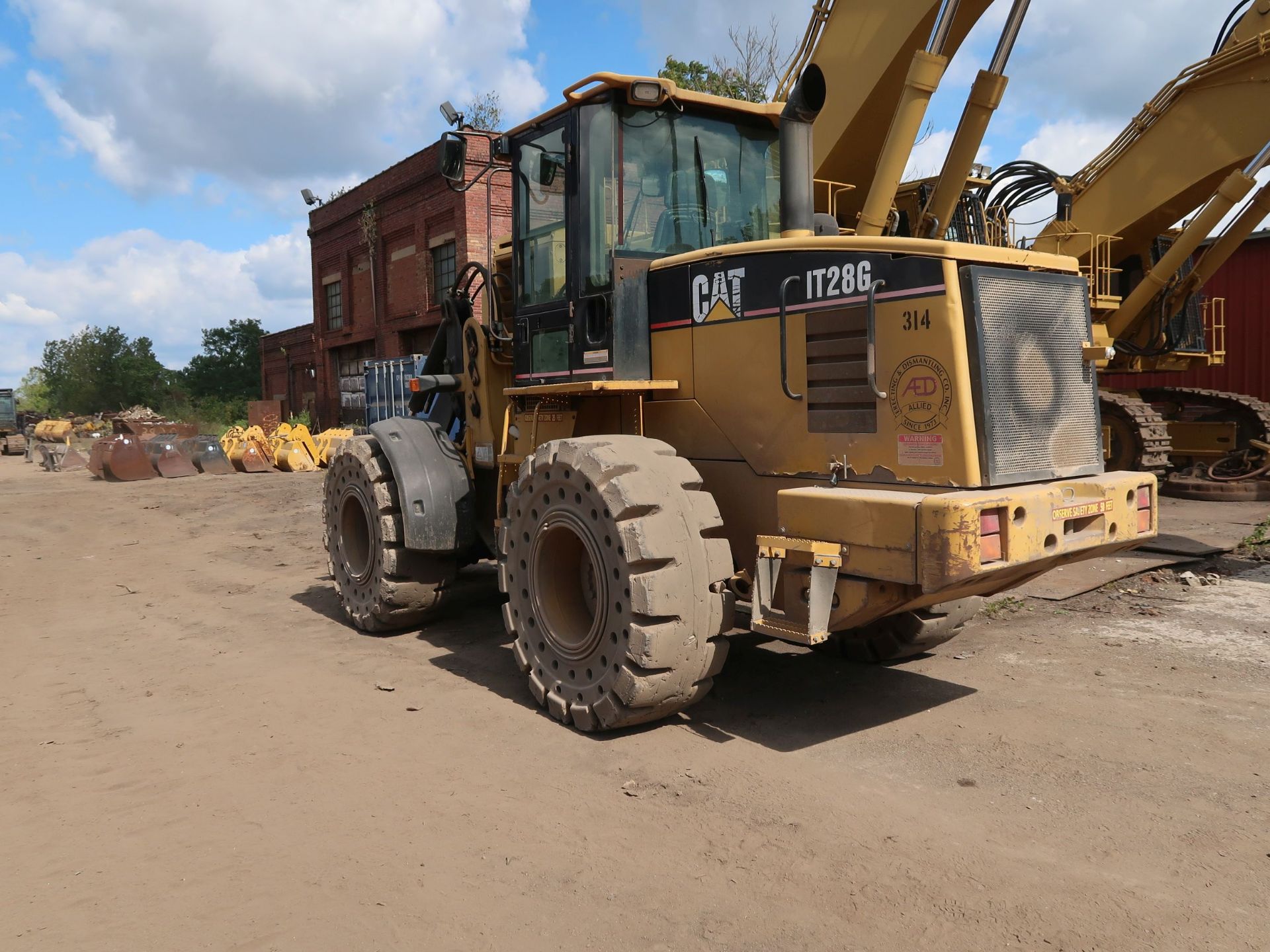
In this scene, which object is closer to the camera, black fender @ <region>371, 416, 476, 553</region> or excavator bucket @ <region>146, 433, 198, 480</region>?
black fender @ <region>371, 416, 476, 553</region>

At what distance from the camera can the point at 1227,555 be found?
8.88 meters

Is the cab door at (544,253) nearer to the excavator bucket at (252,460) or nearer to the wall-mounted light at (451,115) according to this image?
the wall-mounted light at (451,115)

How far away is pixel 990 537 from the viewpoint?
155 inches

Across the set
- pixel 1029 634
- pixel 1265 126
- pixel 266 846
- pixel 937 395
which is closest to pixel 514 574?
pixel 266 846

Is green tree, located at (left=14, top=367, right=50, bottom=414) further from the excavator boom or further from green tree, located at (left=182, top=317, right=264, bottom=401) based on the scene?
the excavator boom

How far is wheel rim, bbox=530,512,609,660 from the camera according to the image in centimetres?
501

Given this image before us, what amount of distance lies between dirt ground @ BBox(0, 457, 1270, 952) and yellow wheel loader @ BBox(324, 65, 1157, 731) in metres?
0.53

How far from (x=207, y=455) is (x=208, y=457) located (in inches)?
2.5

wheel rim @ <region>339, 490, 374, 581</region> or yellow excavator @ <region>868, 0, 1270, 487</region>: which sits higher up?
yellow excavator @ <region>868, 0, 1270, 487</region>

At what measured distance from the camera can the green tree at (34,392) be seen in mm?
83331

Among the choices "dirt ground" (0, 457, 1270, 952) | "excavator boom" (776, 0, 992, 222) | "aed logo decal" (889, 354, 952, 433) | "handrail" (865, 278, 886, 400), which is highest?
"excavator boom" (776, 0, 992, 222)

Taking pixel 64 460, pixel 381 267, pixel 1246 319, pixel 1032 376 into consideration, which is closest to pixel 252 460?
pixel 381 267

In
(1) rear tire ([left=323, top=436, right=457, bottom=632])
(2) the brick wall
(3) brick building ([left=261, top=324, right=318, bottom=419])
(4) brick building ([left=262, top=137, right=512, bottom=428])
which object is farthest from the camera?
(3) brick building ([left=261, top=324, right=318, bottom=419])

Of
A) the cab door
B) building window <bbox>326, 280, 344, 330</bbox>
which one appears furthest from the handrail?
building window <bbox>326, 280, 344, 330</bbox>
